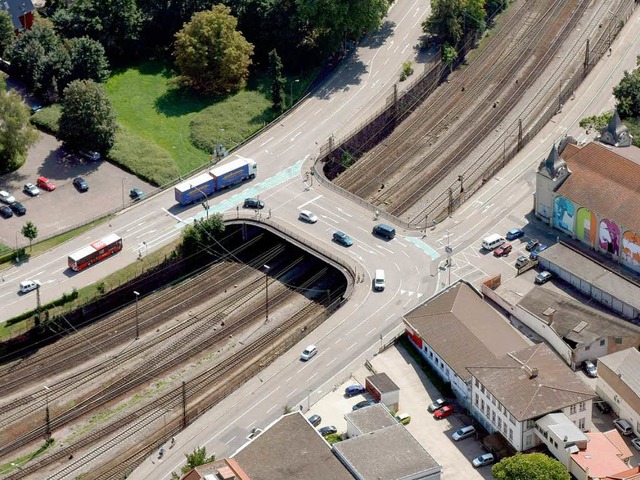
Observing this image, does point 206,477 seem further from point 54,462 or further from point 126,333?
point 126,333

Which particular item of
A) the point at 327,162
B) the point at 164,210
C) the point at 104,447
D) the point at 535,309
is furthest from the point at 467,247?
the point at 104,447

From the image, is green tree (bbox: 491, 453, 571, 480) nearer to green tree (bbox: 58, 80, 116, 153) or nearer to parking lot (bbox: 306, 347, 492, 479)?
parking lot (bbox: 306, 347, 492, 479)

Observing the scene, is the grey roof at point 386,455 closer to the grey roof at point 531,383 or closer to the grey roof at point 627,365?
the grey roof at point 531,383

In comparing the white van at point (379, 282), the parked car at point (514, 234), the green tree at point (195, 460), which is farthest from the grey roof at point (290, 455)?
the parked car at point (514, 234)

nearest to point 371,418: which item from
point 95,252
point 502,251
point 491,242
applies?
point 502,251

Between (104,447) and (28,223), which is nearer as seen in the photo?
(104,447)

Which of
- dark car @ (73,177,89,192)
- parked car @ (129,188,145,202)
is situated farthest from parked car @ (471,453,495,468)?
dark car @ (73,177,89,192)
